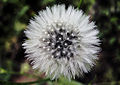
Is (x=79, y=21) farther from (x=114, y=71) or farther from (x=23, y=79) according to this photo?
(x=23, y=79)

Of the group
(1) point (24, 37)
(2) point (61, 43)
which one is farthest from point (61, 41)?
(1) point (24, 37)

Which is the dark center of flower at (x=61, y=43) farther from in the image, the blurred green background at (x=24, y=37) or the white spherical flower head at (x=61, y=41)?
the blurred green background at (x=24, y=37)

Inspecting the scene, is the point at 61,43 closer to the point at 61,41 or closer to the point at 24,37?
the point at 61,41

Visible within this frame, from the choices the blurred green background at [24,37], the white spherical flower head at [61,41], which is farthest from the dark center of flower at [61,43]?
the blurred green background at [24,37]

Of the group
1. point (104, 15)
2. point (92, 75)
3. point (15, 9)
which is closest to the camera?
point (92, 75)

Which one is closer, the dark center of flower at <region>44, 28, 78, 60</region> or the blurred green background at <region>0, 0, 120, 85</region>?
the dark center of flower at <region>44, 28, 78, 60</region>

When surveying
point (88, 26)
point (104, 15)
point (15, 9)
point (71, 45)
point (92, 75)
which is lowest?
point (92, 75)

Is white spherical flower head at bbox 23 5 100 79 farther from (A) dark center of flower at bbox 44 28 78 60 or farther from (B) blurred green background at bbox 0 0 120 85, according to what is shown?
(B) blurred green background at bbox 0 0 120 85

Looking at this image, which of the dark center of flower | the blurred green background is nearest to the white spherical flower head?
the dark center of flower

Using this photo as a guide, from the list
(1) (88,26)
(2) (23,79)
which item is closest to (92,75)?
(1) (88,26)
